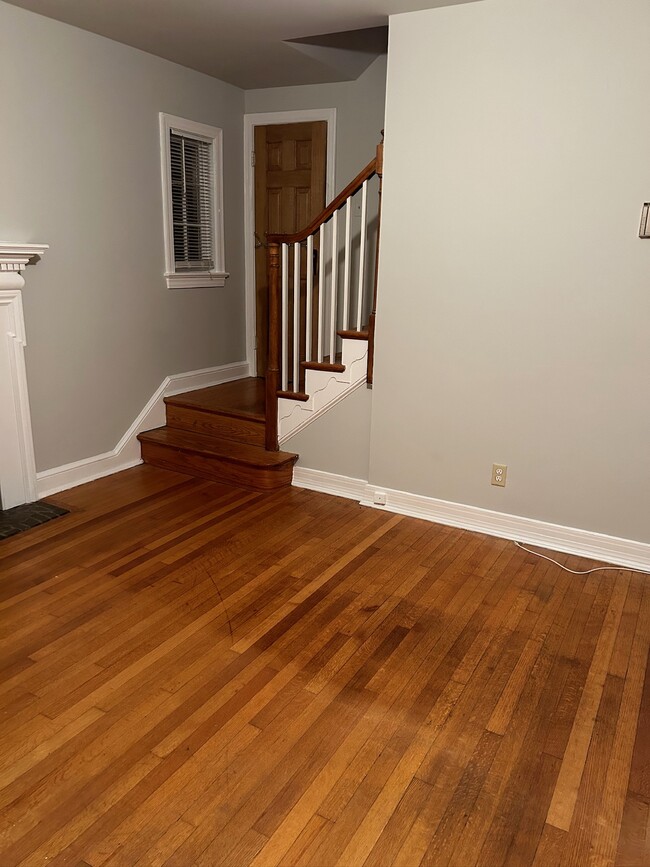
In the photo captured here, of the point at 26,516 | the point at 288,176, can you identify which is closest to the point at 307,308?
the point at 288,176

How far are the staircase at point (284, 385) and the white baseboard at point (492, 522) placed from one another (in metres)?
0.31

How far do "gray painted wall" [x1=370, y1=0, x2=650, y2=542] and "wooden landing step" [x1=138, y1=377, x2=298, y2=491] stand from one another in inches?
37.4

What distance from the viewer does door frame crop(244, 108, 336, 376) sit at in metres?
4.81

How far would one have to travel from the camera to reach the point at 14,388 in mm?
3613

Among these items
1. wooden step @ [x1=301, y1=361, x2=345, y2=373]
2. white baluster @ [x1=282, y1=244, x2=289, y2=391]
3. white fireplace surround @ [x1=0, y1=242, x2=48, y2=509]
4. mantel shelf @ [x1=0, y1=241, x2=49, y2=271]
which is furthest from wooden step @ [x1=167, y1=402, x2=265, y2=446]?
mantel shelf @ [x1=0, y1=241, x2=49, y2=271]

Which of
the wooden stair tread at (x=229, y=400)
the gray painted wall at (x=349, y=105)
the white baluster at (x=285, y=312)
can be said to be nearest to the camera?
the white baluster at (x=285, y=312)

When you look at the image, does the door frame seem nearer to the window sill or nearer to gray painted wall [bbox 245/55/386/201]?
gray painted wall [bbox 245/55/386/201]

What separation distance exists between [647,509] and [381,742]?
1900 mm

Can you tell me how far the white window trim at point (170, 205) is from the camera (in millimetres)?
4387

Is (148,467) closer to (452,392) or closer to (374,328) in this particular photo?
(374,328)

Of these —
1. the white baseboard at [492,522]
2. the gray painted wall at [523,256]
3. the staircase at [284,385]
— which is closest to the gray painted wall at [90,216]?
the staircase at [284,385]

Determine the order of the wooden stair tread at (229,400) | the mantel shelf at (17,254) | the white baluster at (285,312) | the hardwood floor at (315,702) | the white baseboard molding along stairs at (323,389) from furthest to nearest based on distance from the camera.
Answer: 1. the wooden stair tread at (229,400)
2. the white baluster at (285,312)
3. the white baseboard molding along stairs at (323,389)
4. the mantel shelf at (17,254)
5. the hardwood floor at (315,702)

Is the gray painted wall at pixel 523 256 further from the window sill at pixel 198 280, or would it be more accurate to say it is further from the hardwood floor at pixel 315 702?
the window sill at pixel 198 280

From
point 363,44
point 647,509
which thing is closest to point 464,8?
point 363,44
